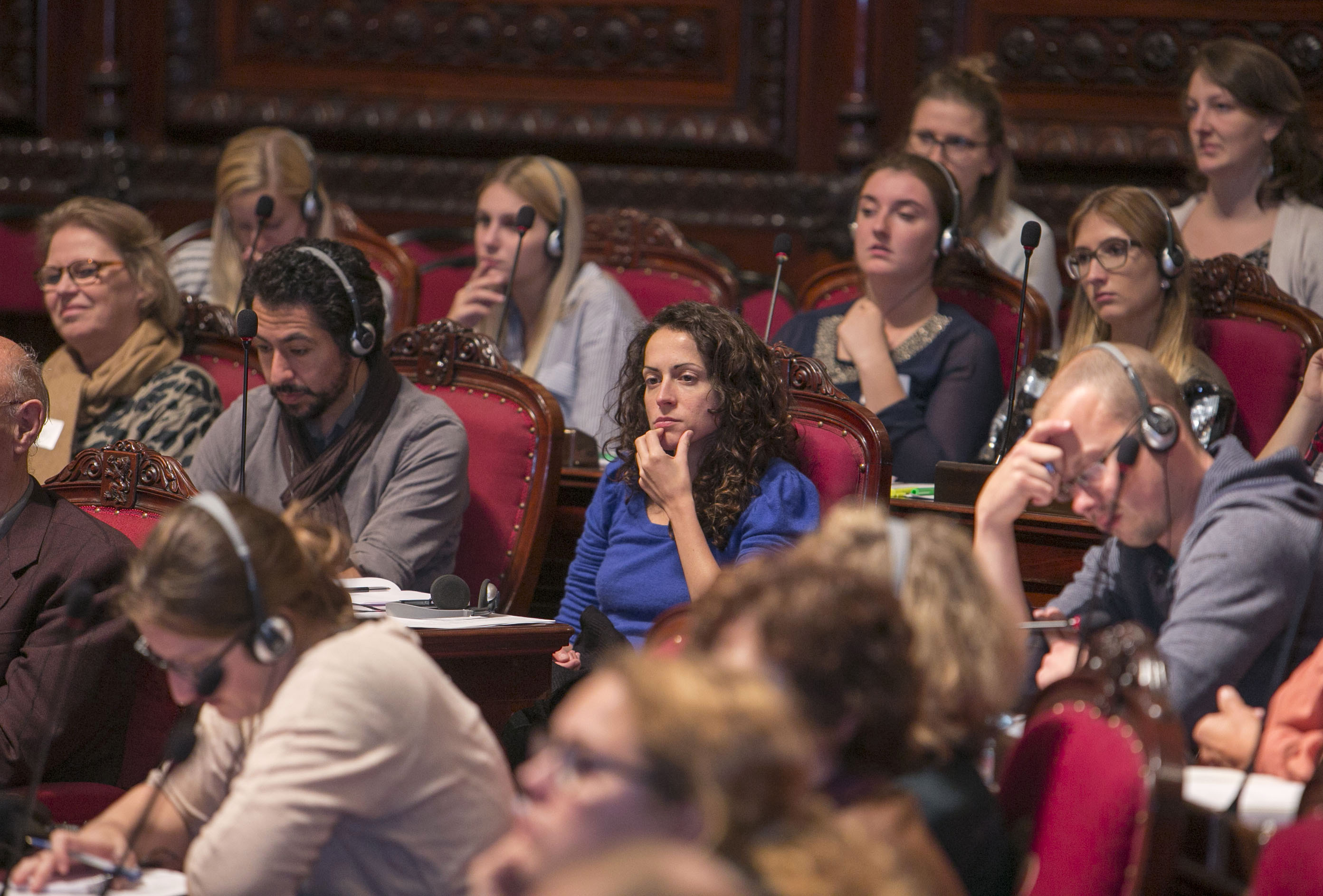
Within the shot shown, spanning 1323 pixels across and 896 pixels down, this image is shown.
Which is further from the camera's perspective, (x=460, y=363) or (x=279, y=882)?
(x=460, y=363)

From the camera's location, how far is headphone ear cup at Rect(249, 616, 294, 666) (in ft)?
5.24

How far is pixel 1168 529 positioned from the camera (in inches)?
77.3

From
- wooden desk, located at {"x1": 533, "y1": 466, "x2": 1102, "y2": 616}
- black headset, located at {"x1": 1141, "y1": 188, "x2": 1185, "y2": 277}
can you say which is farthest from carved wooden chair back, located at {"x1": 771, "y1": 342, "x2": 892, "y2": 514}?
black headset, located at {"x1": 1141, "y1": 188, "x2": 1185, "y2": 277}

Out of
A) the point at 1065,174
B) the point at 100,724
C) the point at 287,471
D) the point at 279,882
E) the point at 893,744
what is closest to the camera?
the point at 893,744

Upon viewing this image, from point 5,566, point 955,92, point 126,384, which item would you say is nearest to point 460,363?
point 126,384

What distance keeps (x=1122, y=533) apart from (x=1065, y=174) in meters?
2.62

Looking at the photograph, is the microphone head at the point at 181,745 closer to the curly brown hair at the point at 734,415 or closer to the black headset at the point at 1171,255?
the curly brown hair at the point at 734,415

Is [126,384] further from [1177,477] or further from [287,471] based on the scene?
[1177,477]

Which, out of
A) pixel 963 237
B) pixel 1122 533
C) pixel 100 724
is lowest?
pixel 100 724

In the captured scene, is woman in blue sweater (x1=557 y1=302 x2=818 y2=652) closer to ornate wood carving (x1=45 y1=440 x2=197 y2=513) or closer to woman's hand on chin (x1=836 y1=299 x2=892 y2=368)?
ornate wood carving (x1=45 y1=440 x2=197 y2=513)

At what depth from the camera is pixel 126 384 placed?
3258mm

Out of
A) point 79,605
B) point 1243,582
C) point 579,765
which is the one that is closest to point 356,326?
point 79,605

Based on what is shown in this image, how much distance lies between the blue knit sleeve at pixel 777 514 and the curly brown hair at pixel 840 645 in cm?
122

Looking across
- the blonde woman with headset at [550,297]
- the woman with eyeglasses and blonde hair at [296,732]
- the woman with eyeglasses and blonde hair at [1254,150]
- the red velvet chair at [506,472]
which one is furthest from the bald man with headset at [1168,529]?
the blonde woman with headset at [550,297]
